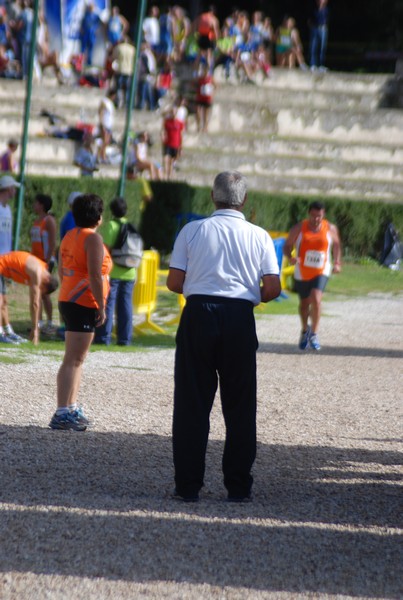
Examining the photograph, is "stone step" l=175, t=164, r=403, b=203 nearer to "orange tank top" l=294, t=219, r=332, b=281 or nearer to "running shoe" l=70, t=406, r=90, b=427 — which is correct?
"orange tank top" l=294, t=219, r=332, b=281

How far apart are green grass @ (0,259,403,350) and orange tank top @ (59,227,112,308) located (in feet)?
11.1

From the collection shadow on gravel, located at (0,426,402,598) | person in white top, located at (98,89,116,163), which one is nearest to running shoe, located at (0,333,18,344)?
shadow on gravel, located at (0,426,402,598)

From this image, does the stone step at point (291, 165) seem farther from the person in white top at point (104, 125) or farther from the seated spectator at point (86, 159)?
the seated spectator at point (86, 159)

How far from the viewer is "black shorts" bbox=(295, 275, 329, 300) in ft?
46.2

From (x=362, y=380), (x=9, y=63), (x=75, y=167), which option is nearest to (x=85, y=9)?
(x=9, y=63)

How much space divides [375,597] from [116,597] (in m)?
1.04

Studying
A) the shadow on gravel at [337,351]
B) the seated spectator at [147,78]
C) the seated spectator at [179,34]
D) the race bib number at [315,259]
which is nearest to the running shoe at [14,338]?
the shadow on gravel at [337,351]

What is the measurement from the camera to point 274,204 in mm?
27109

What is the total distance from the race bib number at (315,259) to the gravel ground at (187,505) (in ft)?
8.63

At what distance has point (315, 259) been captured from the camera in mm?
14031

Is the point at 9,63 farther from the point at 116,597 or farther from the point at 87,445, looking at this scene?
the point at 116,597

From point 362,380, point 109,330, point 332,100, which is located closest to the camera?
point 362,380

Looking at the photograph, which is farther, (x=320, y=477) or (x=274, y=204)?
(x=274, y=204)

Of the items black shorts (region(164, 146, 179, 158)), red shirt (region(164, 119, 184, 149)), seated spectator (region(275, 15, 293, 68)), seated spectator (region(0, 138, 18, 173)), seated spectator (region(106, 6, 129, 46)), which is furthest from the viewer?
seated spectator (region(275, 15, 293, 68))
